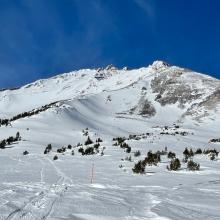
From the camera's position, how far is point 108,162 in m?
21.7

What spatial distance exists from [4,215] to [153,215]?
2.49m

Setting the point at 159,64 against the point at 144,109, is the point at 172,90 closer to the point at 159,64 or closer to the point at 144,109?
the point at 144,109

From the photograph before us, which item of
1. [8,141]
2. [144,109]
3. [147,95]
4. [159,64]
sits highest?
[159,64]

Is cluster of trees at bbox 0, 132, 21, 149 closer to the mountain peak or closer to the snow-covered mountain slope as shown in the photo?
the snow-covered mountain slope

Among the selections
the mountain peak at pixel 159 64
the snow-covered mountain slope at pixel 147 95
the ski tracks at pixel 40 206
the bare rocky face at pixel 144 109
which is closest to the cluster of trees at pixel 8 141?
the ski tracks at pixel 40 206

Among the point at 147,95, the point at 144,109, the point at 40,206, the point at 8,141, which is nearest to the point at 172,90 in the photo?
the point at 147,95

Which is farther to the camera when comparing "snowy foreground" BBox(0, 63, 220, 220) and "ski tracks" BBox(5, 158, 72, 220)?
"snowy foreground" BBox(0, 63, 220, 220)

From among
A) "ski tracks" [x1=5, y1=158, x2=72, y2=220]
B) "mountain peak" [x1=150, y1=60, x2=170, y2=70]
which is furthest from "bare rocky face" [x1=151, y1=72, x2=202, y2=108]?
"ski tracks" [x1=5, y1=158, x2=72, y2=220]

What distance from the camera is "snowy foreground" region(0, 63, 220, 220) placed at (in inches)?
337

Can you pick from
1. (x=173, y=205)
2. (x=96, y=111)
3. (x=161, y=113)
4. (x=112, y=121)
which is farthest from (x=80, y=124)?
(x=173, y=205)

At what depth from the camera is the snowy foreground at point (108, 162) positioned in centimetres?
856

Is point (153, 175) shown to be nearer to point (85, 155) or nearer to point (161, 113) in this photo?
point (85, 155)

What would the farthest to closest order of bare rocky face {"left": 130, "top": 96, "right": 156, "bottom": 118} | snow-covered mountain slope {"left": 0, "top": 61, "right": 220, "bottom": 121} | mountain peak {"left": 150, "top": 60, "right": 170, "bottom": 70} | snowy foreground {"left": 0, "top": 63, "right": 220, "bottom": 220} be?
mountain peak {"left": 150, "top": 60, "right": 170, "bottom": 70} < snow-covered mountain slope {"left": 0, "top": 61, "right": 220, "bottom": 121} < bare rocky face {"left": 130, "top": 96, "right": 156, "bottom": 118} < snowy foreground {"left": 0, "top": 63, "right": 220, "bottom": 220}

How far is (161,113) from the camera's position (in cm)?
6494
